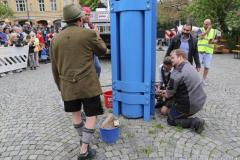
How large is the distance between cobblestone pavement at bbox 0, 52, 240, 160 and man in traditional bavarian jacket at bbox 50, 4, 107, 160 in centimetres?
61

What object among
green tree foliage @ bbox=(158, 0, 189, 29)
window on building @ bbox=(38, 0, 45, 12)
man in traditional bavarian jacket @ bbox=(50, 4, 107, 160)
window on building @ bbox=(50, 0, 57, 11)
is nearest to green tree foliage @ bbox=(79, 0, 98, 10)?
green tree foliage @ bbox=(158, 0, 189, 29)

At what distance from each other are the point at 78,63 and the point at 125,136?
1.49 meters

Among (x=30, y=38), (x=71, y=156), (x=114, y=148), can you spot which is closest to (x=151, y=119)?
(x=114, y=148)

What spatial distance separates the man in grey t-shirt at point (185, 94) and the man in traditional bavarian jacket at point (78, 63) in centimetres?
153

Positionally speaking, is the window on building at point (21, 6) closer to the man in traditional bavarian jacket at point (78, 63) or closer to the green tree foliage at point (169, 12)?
the green tree foliage at point (169, 12)

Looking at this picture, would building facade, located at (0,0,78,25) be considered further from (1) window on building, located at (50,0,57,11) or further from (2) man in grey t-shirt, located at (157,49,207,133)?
(2) man in grey t-shirt, located at (157,49,207,133)

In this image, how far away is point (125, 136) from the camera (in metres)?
4.25

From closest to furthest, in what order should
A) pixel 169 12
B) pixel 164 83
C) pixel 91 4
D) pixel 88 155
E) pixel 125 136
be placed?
pixel 88 155, pixel 125 136, pixel 164 83, pixel 91 4, pixel 169 12

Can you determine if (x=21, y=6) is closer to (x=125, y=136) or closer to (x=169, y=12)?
(x=169, y=12)

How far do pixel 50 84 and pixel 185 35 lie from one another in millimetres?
4271

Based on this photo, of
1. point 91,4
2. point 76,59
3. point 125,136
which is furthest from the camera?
point 91,4

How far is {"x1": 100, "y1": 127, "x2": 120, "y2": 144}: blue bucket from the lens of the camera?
13.2ft

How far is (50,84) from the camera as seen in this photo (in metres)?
8.35

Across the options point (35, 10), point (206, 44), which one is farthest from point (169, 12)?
point (206, 44)
